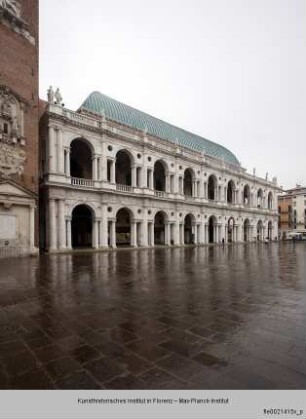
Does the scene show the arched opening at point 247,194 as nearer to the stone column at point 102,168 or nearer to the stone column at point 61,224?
the stone column at point 102,168

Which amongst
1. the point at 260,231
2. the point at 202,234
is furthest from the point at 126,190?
the point at 260,231

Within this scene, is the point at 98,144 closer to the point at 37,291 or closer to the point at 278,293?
the point at 37,291

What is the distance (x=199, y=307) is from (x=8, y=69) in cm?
1986

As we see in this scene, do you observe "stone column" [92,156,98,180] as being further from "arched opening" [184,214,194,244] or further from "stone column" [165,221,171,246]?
"arched opening" [184,214,194,244]

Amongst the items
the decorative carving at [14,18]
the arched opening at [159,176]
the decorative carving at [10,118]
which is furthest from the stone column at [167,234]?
the decorative carving at [14,18]

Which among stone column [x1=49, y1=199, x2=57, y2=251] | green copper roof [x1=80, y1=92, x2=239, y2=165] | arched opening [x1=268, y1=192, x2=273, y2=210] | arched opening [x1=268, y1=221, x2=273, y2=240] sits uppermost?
green copper roof [x1=80, y1=92, x2=239, y2=165]

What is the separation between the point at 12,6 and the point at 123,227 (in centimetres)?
2228

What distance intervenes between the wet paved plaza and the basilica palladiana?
49.7 feet

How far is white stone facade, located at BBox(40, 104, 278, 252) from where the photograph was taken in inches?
794

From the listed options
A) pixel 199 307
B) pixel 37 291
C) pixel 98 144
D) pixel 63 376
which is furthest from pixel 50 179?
pixel 63 376

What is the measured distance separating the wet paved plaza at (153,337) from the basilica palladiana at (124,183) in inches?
596

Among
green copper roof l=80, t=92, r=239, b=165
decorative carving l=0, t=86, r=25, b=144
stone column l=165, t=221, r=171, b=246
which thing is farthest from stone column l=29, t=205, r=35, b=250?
stone column l=165, t=221, r=171, b=246

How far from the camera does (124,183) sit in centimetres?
3014

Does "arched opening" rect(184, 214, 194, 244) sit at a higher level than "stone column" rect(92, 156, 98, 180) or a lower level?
lower
